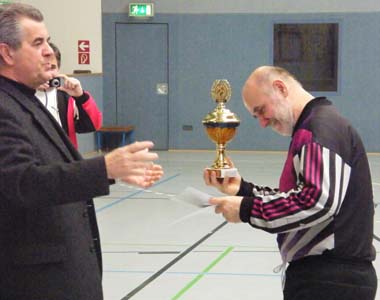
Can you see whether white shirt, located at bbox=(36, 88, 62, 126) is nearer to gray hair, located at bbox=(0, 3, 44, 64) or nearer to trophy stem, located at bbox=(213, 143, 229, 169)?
trophy stem, located at bbox=(213, 143, 229, 169)

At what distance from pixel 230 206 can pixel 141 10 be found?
519 inches

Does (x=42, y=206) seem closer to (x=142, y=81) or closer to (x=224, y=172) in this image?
(x=224, y=172)

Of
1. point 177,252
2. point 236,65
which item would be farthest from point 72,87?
point 236,65

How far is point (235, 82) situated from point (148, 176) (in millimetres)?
13340

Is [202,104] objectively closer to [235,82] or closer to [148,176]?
[235,82]

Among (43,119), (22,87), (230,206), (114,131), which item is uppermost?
(22,87)

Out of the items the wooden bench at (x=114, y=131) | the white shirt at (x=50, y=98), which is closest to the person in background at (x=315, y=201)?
the white shirt at (x=50, y=98)

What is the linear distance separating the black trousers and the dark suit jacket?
0.86 meters

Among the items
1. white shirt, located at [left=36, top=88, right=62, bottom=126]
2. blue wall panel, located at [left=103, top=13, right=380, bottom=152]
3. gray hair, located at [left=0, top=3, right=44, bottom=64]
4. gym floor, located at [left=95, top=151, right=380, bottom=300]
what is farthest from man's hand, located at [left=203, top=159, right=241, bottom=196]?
blue wall panel, located at [left=103, top=13, right=380, bottom=152]

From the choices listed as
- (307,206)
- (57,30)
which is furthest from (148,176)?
(57,30)

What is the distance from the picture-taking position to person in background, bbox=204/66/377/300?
114 inches

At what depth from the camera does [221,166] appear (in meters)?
3.60

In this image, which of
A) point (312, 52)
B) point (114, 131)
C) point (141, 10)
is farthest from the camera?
point (141, 10)

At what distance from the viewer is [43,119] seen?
271cm
